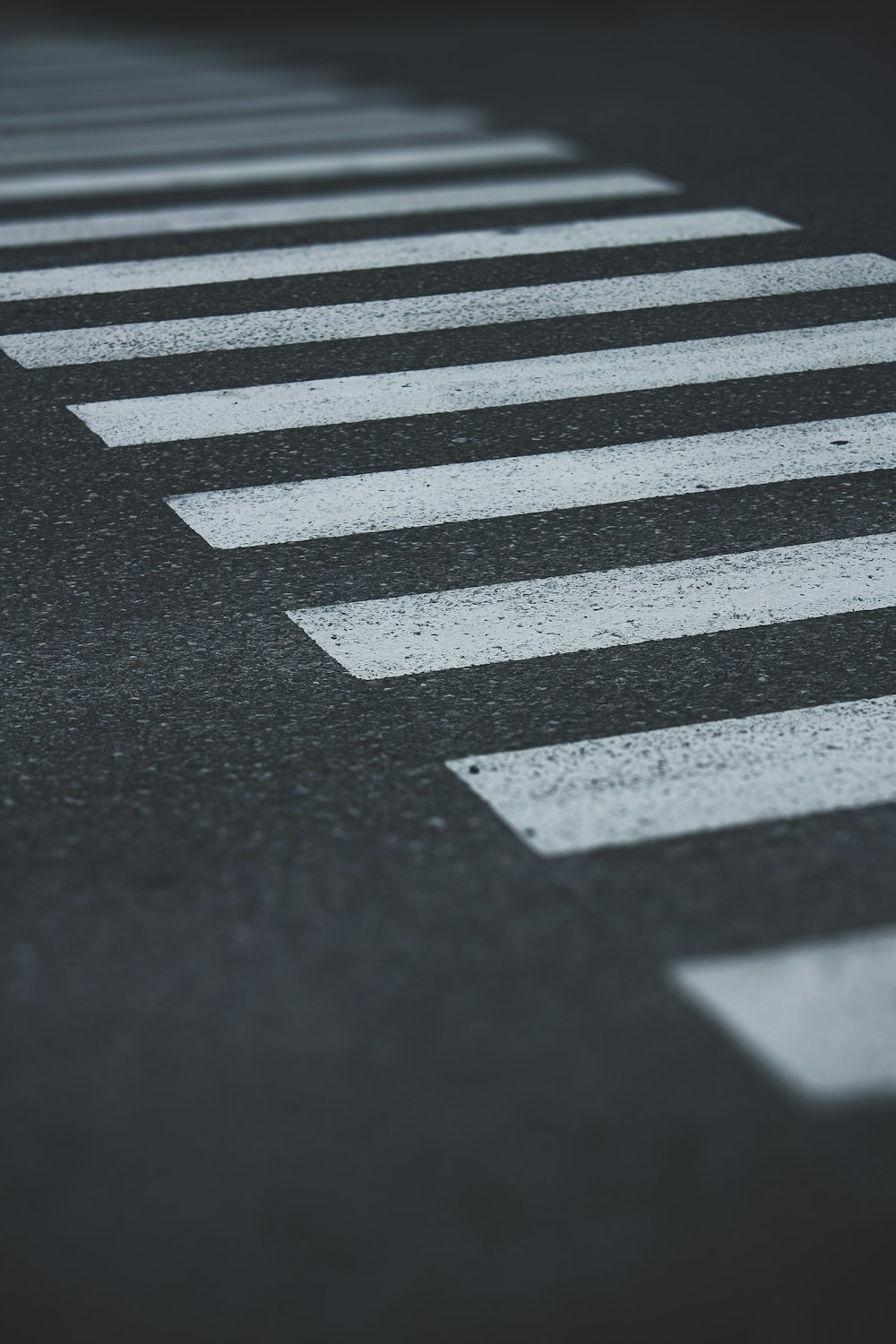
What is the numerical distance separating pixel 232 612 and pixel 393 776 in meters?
0.93

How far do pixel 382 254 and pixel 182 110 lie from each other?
17.1 ft

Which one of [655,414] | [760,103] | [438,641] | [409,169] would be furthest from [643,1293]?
[760,103]

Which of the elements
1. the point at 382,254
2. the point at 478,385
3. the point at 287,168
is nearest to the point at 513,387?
the point at 478,385

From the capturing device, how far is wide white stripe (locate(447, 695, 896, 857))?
3293mm

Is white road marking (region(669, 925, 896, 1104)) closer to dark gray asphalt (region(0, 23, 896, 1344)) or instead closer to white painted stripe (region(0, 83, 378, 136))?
dark gray asphalt (region(0, 23, 896, 1344))

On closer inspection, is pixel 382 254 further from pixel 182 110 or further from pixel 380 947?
pixel 182 110

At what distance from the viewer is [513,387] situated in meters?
5.74

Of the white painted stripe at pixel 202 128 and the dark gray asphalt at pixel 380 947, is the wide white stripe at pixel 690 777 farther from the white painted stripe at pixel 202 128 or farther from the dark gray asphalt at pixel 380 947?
the white painted stripe at pixel 202 128

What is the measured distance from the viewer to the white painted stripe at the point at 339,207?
7844 millimetres

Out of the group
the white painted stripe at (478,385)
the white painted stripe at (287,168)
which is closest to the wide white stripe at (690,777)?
the white painted stripe at (478,385)

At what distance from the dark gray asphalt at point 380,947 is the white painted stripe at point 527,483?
0.10 metres

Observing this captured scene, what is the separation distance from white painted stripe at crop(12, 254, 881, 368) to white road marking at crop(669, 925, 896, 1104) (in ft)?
12.7

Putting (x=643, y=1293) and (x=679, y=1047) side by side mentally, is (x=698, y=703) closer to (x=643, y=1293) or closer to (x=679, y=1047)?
(x=679, y=1047)

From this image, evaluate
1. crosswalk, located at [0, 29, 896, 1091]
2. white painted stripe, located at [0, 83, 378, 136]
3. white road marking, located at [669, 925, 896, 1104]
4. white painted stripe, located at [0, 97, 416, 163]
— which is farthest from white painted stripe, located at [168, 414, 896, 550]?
white painted stripe, located at [0, 83, 378, 136]
